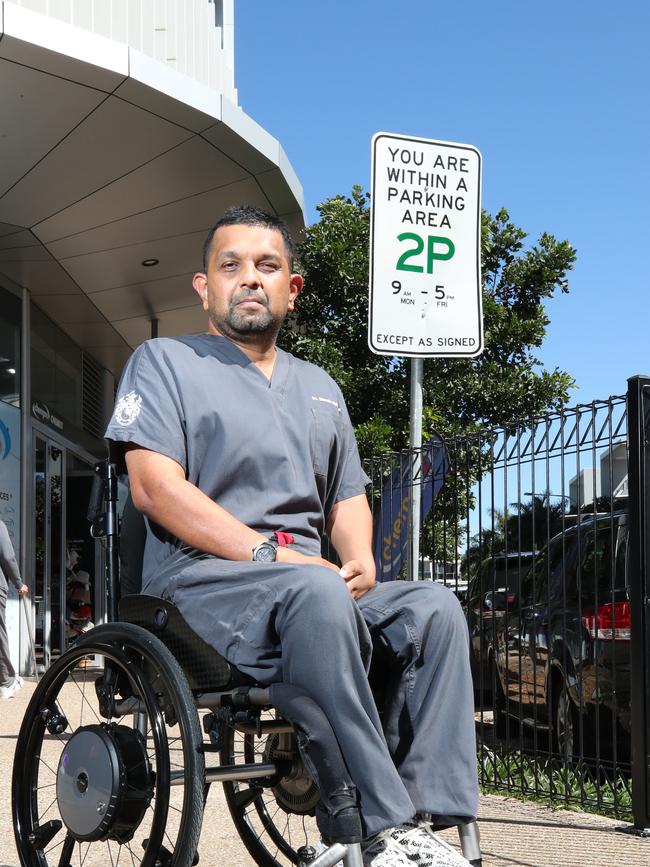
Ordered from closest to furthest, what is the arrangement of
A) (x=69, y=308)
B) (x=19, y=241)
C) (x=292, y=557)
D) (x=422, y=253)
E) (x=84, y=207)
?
(x=292, y=557) → (x=422, y=253) → (x=84, y=207) → (x=19, y=241) → (x=69, y=308)

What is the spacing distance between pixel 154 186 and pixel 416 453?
686 cm

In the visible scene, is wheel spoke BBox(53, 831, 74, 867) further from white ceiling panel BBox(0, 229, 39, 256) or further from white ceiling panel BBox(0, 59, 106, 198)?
white ceiling panel BBox(0, 229, 39, 256)

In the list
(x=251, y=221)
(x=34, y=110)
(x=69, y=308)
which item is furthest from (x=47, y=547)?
(x=251, y=221)

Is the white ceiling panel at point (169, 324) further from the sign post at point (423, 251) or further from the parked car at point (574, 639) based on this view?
the sign post at point (423, 251)

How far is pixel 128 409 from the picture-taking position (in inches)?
112

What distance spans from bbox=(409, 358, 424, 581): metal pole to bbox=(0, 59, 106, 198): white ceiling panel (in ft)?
18.0

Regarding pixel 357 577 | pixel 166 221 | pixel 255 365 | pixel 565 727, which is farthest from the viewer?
pixel 166 221

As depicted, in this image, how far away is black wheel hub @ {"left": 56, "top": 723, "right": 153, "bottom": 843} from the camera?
2600 millimetres

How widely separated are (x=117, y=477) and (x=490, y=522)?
3.02 meters

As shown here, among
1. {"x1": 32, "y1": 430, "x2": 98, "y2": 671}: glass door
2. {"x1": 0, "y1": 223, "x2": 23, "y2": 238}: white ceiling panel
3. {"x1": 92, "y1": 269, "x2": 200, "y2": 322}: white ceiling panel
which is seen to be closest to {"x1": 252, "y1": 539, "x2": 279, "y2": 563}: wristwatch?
{"x1": 0, "y1": 223, "x2": 23, "y2": 238}: white ceiling panel

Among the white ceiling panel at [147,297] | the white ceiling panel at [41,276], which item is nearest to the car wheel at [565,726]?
the white ceiling panel at [41,276]

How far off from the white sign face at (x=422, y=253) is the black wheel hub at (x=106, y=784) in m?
2.46

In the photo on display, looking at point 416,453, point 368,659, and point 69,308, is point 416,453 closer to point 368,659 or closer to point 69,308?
point 368,659

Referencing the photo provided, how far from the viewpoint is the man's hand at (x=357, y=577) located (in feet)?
9.22
